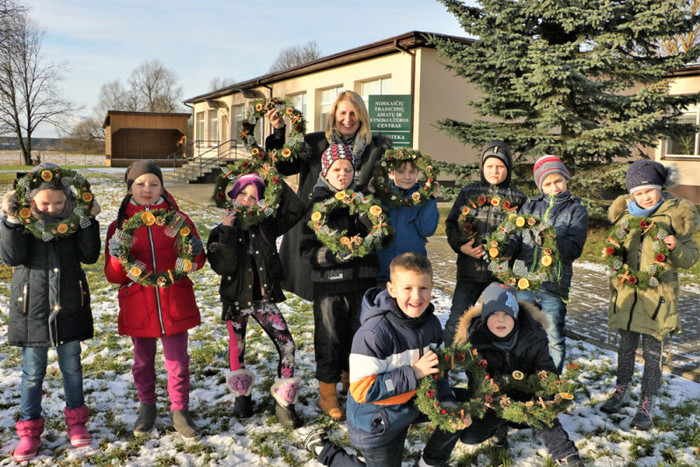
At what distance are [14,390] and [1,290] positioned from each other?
3.85 meters

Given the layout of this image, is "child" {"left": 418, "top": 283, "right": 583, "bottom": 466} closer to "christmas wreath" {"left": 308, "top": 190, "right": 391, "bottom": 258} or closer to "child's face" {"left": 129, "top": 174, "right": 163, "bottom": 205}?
"christmas wreath" {"left": 308, "top": 190, "right": 391, "bottom": 258}

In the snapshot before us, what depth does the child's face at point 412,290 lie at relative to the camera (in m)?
2.85

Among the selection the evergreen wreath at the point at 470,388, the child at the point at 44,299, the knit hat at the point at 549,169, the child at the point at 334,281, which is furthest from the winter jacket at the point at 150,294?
the knit hat at the point at 549,169

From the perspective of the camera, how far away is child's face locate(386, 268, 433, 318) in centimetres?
285

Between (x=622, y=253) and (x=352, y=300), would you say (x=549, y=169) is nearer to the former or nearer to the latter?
(x=622, y=253)

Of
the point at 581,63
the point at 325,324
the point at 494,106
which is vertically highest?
the point at 581,63

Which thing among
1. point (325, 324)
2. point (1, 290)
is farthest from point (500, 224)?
point (1, 290)

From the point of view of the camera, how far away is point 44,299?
337cm

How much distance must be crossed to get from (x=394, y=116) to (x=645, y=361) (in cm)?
866

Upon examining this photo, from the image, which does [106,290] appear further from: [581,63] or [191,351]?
[581,63]

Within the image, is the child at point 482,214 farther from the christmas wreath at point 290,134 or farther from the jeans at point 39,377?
the jeans at point 39,377

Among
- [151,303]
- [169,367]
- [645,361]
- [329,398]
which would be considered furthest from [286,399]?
[645,361]

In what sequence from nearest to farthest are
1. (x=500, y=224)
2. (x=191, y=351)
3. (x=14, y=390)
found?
1. (x=500, y=224)
2. (x=14, y=390)
3. (x=191, y=351)

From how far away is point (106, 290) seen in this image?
7535 mm
